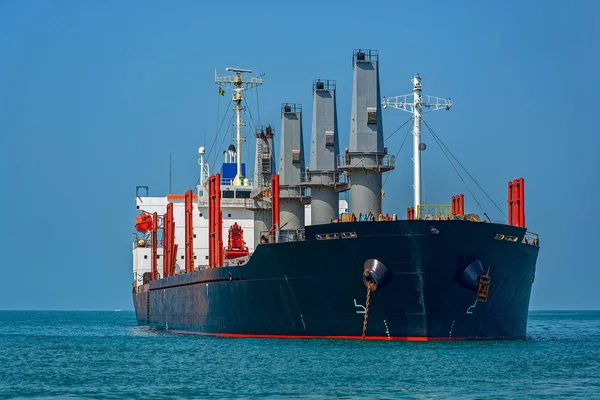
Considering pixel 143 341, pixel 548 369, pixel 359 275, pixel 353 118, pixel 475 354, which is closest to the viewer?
pixel 548 369

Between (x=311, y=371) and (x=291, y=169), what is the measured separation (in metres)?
18.9

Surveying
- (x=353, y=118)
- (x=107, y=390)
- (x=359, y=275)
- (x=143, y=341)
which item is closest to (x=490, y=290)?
(x=359, y=275)

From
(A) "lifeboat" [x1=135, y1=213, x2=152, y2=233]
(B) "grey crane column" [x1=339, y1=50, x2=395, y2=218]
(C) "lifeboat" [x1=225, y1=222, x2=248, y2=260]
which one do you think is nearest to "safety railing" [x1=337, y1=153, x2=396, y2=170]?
(B) "grey crane column" [x1=339, y1=50, x2=395, y2=218]

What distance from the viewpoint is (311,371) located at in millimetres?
29016

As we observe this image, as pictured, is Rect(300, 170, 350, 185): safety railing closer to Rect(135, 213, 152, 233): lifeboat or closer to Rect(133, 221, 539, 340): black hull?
Rect(133, 221, 539, 340): black hull

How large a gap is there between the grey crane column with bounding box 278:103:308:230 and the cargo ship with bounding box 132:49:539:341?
0.05m

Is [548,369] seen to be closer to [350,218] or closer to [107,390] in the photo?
[350,218]

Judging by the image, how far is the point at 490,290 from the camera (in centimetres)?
3572

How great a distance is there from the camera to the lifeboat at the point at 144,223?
230 feet

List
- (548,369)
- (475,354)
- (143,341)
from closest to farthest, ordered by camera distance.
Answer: (548,369), (475,354), (143,341)

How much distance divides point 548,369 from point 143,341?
21696 millimetres

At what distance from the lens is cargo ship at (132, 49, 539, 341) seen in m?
34.6

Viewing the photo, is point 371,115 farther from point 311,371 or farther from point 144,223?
point 144,223

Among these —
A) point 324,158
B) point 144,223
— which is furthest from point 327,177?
point 144,223
